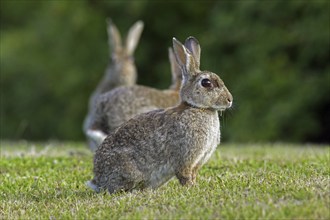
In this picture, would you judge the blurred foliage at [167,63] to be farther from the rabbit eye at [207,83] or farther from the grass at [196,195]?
the rabbit eye at [207,83]

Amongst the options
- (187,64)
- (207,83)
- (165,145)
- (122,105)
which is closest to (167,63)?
(122,105)

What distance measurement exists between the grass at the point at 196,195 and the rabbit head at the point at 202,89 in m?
0.74

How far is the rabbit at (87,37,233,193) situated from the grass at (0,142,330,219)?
7.1 inches

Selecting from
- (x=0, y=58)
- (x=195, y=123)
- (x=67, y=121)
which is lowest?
(x=67, y=121)

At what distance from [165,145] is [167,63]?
1539cm

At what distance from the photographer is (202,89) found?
825 centimetres

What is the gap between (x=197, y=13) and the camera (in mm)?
24188

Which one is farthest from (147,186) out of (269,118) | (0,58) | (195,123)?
(0,58)

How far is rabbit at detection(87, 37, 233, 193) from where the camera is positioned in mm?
7922

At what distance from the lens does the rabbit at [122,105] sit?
39.4 ft

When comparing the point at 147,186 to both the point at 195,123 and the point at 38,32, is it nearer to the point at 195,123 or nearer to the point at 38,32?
the point at 195,123

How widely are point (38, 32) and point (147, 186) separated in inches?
730

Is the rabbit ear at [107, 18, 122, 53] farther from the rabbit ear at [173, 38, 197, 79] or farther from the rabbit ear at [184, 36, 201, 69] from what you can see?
the rabbit ear at [173, 38, 197, 79]

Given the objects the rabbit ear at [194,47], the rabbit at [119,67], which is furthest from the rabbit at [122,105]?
the rabbit at [119,67]
